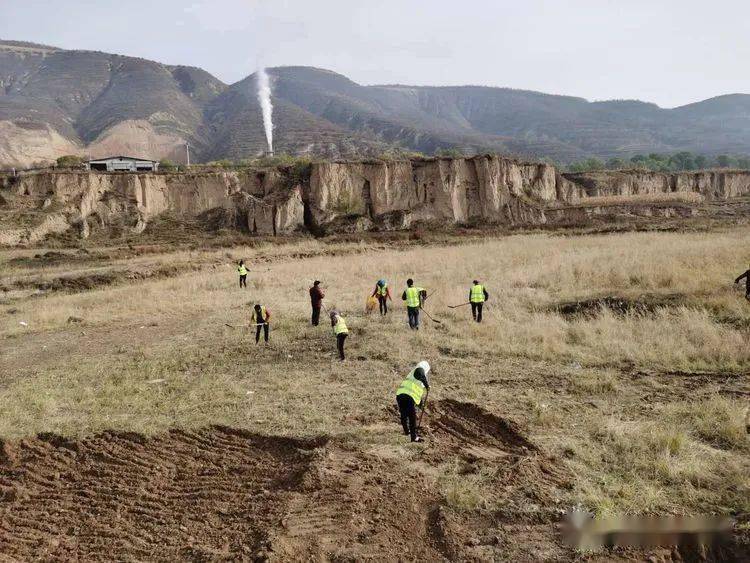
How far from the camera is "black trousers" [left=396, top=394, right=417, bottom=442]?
6.87 meters

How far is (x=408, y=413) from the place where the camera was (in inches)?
276

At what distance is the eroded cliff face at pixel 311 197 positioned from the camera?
39450mm

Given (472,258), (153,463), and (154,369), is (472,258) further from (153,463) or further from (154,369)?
(153,463)

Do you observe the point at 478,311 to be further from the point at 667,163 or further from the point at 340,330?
the point at 667,163

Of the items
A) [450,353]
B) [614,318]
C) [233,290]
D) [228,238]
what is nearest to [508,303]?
[614,318]

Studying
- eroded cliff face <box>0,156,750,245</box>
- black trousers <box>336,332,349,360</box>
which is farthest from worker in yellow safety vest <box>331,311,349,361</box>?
eroded cliff face <box>0,156,750,245</box>

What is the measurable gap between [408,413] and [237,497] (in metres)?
2.39

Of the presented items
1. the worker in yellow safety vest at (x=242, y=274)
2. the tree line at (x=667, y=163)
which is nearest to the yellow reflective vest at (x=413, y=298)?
the worker in yellow safety vest at (x=242, y=274)

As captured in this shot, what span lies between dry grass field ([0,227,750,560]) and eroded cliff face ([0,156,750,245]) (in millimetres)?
22152

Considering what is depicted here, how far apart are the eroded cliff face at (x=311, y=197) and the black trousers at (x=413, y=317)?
30125 mm

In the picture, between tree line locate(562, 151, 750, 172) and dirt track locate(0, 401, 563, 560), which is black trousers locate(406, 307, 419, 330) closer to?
dirt track locate(0, 401, 563, 560)

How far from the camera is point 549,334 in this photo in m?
12.3

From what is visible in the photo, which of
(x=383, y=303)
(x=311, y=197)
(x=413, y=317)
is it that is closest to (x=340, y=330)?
(x=413, y=317)

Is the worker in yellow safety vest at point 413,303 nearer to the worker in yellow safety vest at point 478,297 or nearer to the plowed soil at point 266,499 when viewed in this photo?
the worker in yellow safety vest at point 478,297
